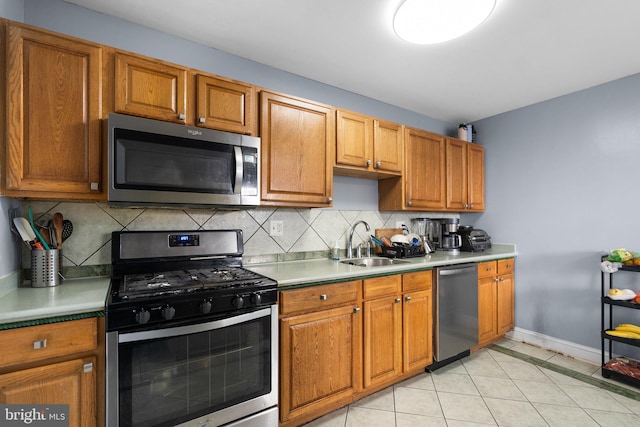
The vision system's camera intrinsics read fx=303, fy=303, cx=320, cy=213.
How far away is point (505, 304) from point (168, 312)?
126 inches

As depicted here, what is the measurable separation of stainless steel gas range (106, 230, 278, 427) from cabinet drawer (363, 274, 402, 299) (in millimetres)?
702

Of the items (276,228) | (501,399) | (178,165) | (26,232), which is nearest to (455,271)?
(501,399)

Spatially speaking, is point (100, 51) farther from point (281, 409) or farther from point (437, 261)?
point (437, 261)

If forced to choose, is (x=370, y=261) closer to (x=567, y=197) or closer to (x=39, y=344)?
(x=567, y=197)

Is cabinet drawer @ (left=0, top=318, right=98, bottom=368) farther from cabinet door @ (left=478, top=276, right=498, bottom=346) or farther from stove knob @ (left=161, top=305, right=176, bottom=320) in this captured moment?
cabinet door @ (left=478, top=276, right=498, bottom=346)

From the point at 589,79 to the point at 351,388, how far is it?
3.19m

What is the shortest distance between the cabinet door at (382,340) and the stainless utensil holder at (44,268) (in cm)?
177

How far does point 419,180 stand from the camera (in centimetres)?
294

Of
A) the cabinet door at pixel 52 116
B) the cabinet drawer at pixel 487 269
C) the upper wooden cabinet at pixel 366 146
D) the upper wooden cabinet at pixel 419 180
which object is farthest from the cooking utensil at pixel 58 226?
the cabinet drawer at pixel 487 269

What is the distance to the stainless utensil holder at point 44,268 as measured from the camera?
1.50 metres

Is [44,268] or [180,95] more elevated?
[180,95]

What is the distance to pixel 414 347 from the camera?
2.34 metres

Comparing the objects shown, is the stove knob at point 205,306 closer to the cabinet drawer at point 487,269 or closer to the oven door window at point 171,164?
the oven door window at point 171,164

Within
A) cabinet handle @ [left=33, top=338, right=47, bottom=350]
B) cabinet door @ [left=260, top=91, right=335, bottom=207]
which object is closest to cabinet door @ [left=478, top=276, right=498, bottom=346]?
cabinet door @ [left=260, top=91, right=335, bottom=207]
